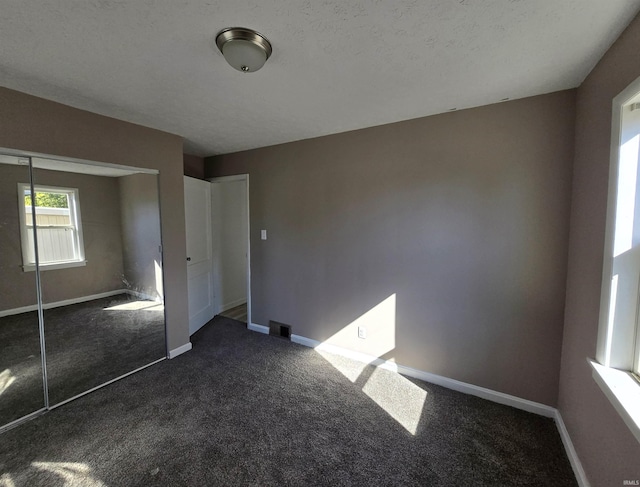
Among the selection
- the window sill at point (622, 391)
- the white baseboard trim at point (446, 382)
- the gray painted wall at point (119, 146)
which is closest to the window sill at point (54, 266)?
the gray painted wall at point (119, 146)

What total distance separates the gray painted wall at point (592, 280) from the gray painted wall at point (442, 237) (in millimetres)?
144

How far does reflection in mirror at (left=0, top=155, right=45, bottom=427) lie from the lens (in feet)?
6.01

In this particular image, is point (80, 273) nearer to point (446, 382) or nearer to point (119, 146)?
point (119, 146)

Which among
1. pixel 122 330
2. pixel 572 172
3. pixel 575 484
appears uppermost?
pixel 572 172

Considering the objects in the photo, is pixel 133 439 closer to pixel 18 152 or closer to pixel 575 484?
pixel 18 152

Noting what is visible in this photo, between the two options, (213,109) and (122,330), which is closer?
(213,109)

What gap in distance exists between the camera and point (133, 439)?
1770 mm

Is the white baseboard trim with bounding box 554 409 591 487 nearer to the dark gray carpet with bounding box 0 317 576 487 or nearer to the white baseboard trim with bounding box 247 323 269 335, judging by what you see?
the dark gray carpet with bounding box 0 317 576 487

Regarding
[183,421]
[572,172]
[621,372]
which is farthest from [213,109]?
[621,372]

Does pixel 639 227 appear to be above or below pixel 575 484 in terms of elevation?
above

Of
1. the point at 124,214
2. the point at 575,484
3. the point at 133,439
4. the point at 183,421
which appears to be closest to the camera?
the point at 575,484

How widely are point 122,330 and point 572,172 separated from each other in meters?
4.02

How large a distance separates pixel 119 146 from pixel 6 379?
6.59 feet

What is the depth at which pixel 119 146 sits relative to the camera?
A: 7.72ft
